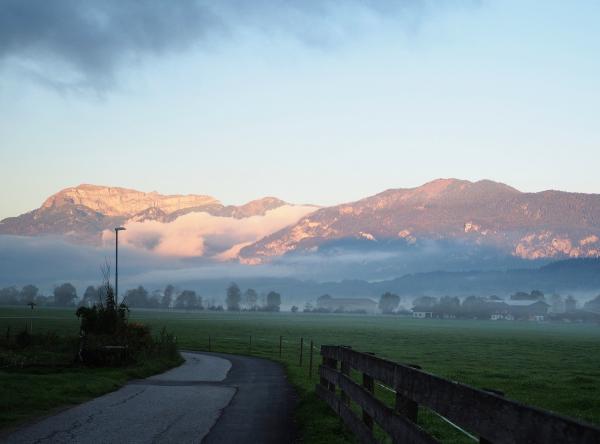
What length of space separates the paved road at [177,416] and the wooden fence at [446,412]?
2542 millimetres

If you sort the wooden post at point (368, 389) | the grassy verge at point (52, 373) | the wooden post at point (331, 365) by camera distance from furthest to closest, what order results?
the grassy verge at point (52, 373) → the wooden post at point (331, 365) → the wooden post at point (368, 389)

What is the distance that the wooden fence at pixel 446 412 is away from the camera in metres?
5.36

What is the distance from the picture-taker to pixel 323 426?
50.3ft

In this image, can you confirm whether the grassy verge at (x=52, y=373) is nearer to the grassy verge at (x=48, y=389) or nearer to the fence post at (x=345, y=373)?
the grassy verge at (x=48, y=389)

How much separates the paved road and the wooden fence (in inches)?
100

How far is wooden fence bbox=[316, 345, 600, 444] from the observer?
5.36 metres

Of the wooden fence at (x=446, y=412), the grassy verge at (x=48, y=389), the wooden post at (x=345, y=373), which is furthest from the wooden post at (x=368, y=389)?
the grassy verge at (x=48, y=389)

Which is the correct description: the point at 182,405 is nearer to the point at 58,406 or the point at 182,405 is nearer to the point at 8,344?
the point at 58,406

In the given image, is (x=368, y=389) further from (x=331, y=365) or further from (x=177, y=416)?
(x=177, y=416)

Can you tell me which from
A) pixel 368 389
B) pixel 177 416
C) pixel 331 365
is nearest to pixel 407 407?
pixel 368 389

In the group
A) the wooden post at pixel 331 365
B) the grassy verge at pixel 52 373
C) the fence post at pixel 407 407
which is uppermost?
the fence post at pixel 407 407

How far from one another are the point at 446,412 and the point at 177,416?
11370mm

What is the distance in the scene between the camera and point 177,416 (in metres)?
17.9

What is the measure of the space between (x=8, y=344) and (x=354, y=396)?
32.7 m
